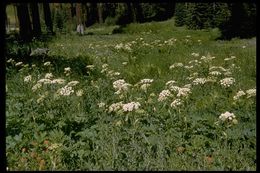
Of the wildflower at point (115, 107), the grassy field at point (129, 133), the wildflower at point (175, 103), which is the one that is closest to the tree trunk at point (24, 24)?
the grassy field at point (129, 133)

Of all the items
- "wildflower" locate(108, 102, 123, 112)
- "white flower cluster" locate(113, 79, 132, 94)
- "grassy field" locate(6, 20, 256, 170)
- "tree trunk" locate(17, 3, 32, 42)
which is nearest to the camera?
"grassy field" locate(6, 20, 256, 170)

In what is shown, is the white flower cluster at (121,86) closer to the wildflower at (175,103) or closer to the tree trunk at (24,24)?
the wildflower at (175,103)

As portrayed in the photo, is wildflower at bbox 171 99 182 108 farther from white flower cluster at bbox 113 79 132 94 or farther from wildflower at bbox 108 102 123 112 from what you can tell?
white flower cluster at bbox 113 79 132 94

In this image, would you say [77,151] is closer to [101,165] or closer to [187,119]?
[101,165]

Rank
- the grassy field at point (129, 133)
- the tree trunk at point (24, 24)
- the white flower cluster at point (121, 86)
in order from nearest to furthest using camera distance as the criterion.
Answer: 1. the grassy field at point (129, 133)
2. the white flower cluster at point (121, 86)
3. the tree trunk at point (24, 24)

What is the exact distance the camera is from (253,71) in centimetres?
1216

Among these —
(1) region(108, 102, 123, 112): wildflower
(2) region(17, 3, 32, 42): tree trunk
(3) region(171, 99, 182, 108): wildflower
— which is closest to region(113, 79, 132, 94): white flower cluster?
(1) region(108, 102, 123, 112): wildflower

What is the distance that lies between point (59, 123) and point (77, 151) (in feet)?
2.68

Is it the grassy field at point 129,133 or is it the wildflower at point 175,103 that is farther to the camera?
the wildflower at point 175,103

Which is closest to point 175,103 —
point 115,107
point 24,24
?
point 115,107

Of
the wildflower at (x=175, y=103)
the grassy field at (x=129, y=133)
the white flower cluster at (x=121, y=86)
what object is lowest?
the grassy field at (x=129, y=133)

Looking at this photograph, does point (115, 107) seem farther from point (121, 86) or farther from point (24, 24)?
point (24, 24)

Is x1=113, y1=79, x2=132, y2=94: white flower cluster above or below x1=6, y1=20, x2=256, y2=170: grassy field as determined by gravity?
above

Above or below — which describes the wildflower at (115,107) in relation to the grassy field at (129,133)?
above
